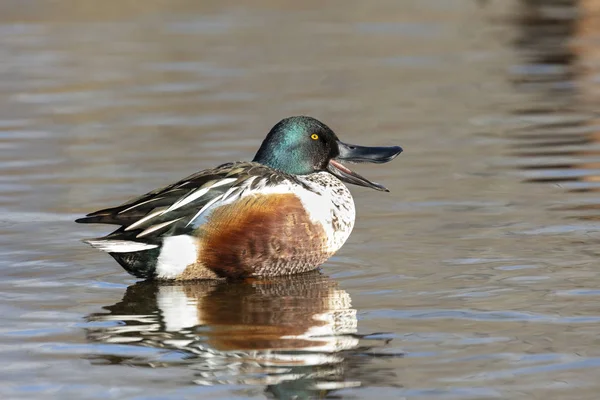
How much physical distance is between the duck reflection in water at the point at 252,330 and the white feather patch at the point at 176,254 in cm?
10

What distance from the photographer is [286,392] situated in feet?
16.4

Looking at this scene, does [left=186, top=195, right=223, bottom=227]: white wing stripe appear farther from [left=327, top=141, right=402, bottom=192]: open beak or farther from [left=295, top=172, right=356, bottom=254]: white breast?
[left=327, top=141, right=402, bottom=192]: open beak

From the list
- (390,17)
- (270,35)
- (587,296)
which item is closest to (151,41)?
(270,35)

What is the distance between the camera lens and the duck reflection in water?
5.24 meters

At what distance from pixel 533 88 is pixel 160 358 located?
8344mm

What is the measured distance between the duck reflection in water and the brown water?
2cm

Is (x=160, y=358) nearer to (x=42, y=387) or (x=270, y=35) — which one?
(x=42, y=387)

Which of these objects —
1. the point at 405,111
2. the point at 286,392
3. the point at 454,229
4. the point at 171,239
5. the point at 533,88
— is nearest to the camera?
the point at 286,392

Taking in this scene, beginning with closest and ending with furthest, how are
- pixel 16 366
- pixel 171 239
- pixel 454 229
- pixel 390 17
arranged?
pixel 16 366, pixel 171 239, pixel 454 229, pixel 390 17

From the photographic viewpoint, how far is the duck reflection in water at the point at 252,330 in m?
5.24

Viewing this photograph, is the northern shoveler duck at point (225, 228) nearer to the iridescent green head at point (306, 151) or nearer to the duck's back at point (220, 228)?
the duck's back at point (220, 228)

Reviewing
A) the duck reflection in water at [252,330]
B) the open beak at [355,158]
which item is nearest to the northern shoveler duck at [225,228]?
the duck reflection in water at [252,330]

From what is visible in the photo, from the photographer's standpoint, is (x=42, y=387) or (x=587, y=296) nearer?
(x=42, y=387)

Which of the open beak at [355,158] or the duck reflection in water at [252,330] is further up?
the open beak at [355,158]
